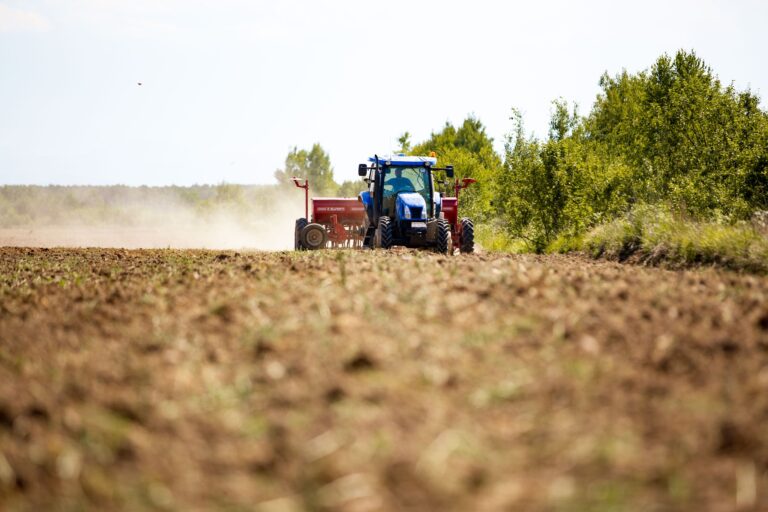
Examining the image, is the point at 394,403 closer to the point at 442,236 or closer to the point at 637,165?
the point at 442,236

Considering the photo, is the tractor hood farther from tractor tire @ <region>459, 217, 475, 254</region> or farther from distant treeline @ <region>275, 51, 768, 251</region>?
distant treeline @ <region>275, 51, 768, 251</region>

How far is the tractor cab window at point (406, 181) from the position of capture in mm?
20234

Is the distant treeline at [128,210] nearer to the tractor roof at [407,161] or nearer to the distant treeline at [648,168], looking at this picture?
the distant treeline at [648,168]

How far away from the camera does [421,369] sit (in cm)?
490

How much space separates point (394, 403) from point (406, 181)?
53.4 feet

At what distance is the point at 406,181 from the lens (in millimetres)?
20359

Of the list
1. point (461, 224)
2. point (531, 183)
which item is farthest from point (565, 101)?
point (461, 224)

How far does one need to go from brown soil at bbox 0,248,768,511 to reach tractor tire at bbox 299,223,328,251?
554 inches

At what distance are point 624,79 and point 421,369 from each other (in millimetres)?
50561

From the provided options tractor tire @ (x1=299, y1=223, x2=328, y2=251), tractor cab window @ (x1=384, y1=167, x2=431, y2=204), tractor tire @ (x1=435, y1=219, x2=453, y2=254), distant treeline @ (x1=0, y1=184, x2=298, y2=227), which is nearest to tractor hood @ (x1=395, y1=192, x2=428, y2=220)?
tractor tire @ (x1=435, y1=219, x2=453, y2=254)

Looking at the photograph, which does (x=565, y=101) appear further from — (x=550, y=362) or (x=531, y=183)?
(x=550, y=362)

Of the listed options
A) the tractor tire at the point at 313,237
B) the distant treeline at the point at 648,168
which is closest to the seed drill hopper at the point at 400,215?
the tractor tire at the point at 313,237

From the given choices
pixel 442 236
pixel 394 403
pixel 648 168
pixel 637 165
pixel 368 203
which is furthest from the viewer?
pixel 637 165

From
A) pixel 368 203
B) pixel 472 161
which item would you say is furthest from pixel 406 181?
pixel 472 161
